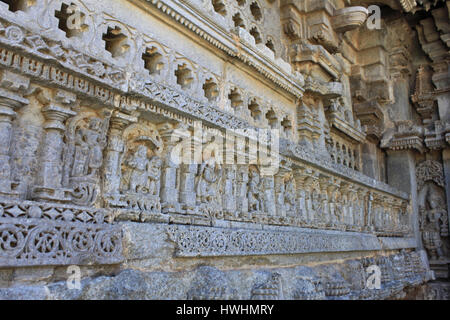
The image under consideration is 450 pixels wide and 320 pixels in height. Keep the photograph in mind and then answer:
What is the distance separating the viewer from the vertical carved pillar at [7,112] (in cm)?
252

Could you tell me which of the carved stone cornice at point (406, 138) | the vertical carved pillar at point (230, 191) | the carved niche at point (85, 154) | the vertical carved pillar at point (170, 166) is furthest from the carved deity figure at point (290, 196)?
the carved stone cornice at point (406, 138)

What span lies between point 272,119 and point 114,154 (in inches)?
128

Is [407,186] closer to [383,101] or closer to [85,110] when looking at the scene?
[383,101]

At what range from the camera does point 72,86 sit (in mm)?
2963

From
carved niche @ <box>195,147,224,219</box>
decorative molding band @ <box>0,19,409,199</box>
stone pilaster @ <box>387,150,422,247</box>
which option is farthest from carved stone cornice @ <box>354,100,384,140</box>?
carved niche @ <box>195,147,224,219</box>

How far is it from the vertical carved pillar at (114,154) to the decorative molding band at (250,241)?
0.58m

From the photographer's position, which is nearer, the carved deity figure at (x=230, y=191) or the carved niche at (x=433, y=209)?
the carved deity figure at (x=230, y=191)

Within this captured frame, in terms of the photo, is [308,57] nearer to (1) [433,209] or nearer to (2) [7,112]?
(2) [7,112]

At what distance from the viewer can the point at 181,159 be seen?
4055 millimetres

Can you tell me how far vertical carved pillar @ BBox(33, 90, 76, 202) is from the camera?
2.77m

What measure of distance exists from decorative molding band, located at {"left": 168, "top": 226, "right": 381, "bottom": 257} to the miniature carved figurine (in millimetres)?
4903

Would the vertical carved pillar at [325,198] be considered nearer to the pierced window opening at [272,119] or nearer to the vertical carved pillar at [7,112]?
the pierced window opening at [272,119]

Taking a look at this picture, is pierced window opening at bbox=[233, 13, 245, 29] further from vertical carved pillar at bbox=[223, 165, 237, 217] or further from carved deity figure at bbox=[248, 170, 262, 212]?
vertical carved pillar at bbox=[223, 165, 237, 217]
